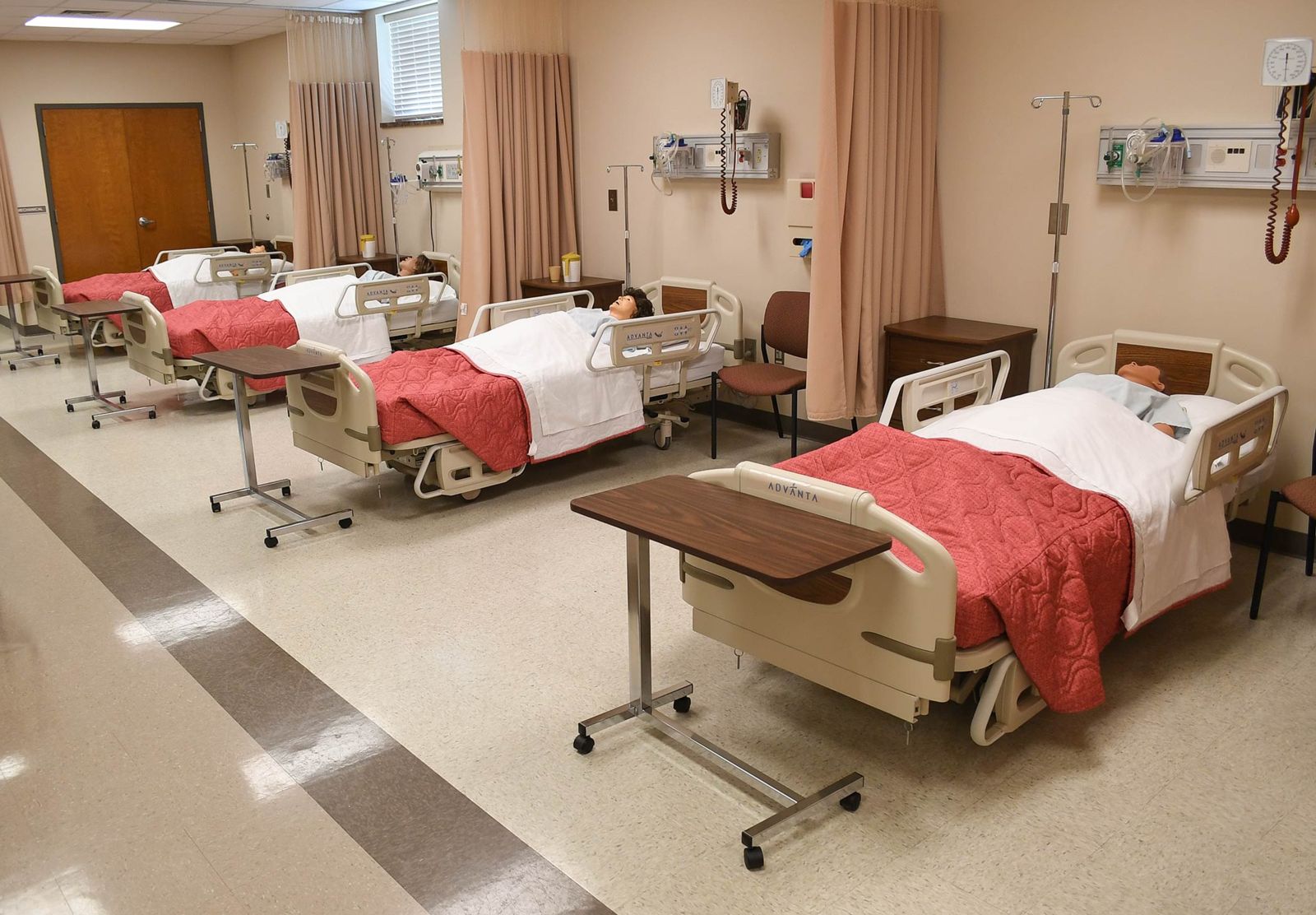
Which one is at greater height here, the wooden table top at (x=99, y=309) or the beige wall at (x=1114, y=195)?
the beige wall at (x=1114, y=195)

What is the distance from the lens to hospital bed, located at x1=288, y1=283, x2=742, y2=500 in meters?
4.44

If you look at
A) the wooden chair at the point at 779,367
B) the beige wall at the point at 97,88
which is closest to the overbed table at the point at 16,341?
the beige wall at the point at 97,88

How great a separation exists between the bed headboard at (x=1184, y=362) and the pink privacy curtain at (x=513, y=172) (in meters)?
3.42

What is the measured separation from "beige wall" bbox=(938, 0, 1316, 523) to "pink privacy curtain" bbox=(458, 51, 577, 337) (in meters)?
2.67

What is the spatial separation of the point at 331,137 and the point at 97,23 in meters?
2.30

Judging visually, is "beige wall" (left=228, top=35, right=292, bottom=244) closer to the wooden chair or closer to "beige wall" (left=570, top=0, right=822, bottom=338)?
"beige wall" (left=570, top=0, right=822, bottom=338)

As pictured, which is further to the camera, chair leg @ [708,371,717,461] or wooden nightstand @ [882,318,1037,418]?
chair leg @ [708,371,717,461]

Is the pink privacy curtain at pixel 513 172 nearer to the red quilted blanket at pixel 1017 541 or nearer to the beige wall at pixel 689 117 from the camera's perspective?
the beige wall at pixel 689 117

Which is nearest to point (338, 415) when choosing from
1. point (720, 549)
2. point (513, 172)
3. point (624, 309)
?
point (624, 309)

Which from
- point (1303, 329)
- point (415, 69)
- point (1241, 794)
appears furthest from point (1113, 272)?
point (415, 69)

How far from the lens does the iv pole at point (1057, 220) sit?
4410mm

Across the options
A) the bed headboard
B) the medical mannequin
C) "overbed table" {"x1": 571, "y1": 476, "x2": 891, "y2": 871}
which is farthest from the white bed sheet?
"overbed table" {"x1": 571, "y1": 476, "x2": 891, "y2": 871}

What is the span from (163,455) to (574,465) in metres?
2.26

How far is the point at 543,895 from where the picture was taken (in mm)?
2301
